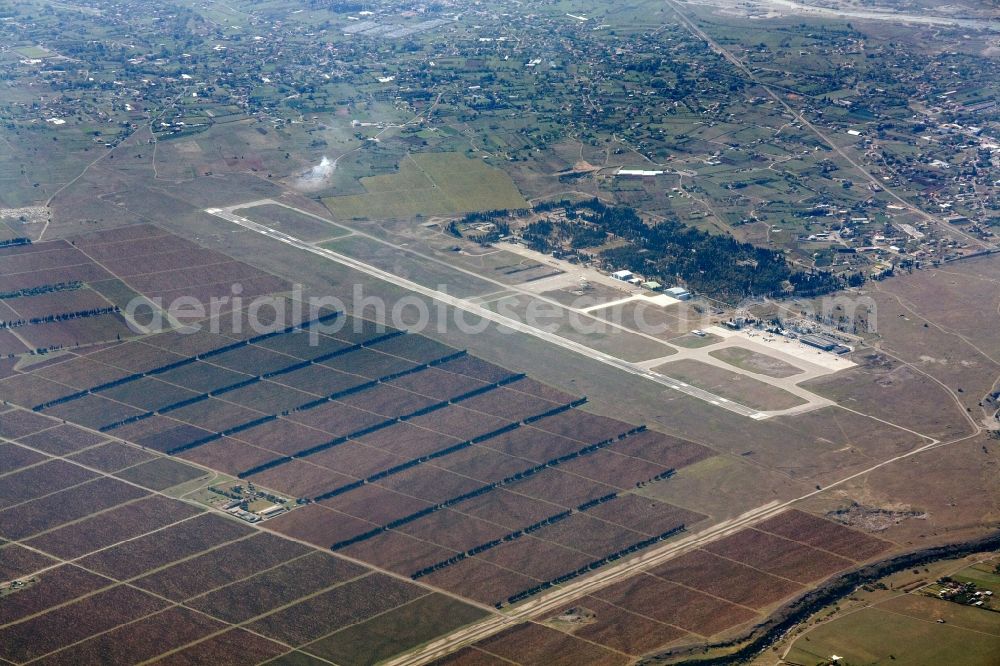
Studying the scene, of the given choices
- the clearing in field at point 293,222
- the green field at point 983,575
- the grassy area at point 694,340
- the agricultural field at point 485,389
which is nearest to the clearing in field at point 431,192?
the agricultural field at point 485,389

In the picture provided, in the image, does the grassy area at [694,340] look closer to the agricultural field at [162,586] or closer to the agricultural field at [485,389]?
the agricultural field at [485,389]

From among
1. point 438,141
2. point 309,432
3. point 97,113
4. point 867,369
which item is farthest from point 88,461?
point 97,113

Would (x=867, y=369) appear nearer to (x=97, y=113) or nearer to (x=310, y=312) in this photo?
(x=310, y=312)

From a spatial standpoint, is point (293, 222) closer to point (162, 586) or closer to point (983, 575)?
point (162, 586)

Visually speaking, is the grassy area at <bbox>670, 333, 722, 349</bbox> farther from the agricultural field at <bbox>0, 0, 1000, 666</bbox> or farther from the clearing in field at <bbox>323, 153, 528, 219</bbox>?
the clearing in field at <bbox>323, 153, 528, 219</bbox>

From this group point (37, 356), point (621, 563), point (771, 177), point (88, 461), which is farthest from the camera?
point (771, 177)

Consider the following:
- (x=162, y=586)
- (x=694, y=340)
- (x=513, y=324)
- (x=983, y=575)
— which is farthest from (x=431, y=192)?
(x=983, y=575)
